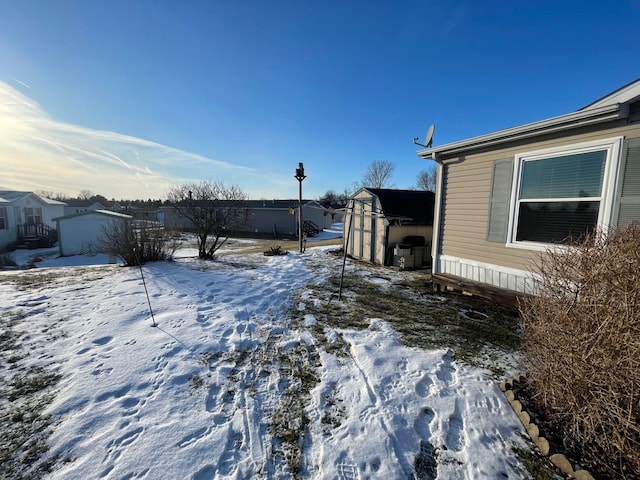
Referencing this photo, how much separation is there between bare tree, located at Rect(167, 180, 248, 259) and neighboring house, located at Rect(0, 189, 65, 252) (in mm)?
13860

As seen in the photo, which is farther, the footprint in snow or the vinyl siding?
the vinyl siding

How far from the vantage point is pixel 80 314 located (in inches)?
175

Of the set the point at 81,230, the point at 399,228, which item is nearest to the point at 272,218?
the point at 81,230

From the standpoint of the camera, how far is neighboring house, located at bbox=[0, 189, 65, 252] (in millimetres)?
16805

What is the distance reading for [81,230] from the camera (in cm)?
1530

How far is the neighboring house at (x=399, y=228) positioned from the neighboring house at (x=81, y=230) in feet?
45.8

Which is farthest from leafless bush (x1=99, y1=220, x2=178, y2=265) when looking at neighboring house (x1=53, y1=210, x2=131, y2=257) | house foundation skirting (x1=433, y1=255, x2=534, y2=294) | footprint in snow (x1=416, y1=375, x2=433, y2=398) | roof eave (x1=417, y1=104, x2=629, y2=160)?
roof eave (x1=417, y1=104, x2=629, y2=160)

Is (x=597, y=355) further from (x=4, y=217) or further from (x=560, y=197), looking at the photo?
(x=4, y=217)

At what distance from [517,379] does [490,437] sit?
909 mm

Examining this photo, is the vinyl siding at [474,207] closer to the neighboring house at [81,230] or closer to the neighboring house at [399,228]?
the neighboring house at [399,228]

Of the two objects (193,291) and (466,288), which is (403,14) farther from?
(193,291)

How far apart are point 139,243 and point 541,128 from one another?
998 centimetres

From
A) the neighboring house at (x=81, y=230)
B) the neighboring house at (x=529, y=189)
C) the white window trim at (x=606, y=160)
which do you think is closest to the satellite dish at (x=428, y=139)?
the neighboring house at (x=529, y=189)

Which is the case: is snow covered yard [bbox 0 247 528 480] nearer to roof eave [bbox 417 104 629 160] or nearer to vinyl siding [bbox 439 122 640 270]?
vinyl siding [bbox 439 122 640 270]
